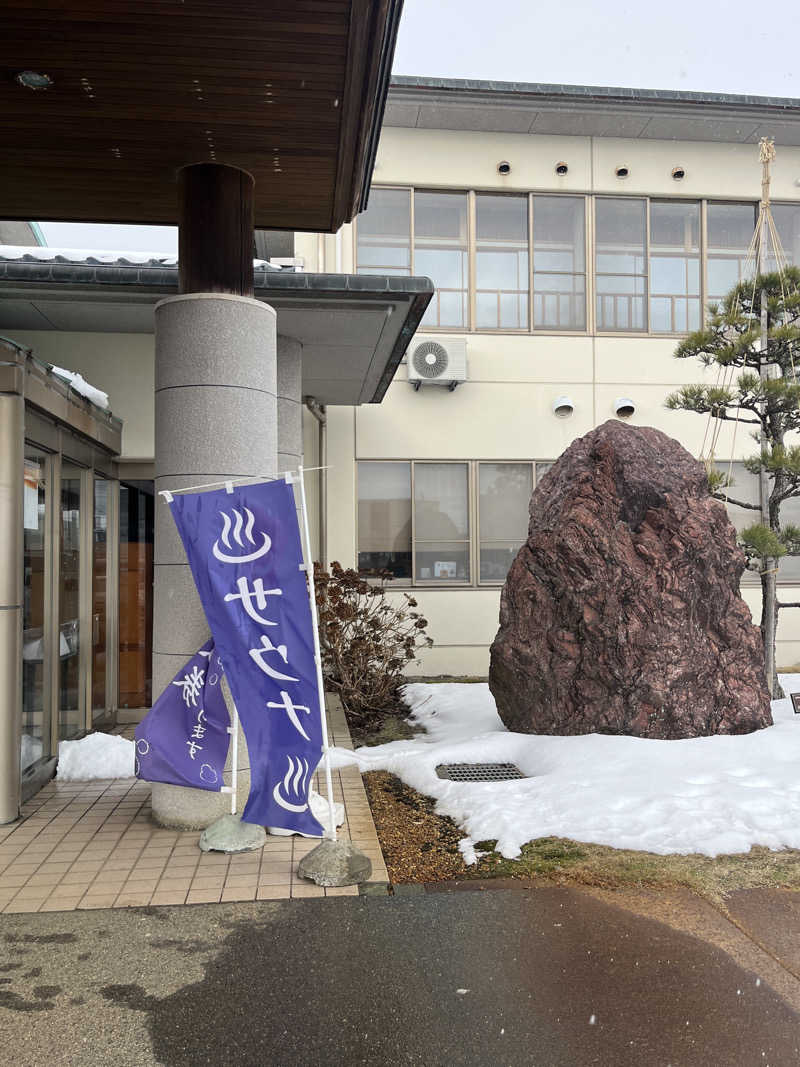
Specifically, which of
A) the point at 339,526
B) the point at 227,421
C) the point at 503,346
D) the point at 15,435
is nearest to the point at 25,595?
the point at 15,435

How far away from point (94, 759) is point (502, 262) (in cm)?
889

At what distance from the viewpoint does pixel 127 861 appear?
4.58m

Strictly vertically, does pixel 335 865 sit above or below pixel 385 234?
below

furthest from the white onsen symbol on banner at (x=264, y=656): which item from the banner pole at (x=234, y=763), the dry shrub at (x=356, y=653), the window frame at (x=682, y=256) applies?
the window frame at (x=682, y=256)

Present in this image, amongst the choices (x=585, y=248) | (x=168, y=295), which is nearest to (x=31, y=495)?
(x=168, y=295)

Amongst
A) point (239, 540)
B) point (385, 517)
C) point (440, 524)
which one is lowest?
point (239, 540)

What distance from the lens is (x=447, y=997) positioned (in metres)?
3.18

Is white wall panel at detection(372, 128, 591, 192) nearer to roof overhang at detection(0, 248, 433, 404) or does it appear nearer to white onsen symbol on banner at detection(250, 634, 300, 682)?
A: roof overhang at detection(0, 248, 433, 404)

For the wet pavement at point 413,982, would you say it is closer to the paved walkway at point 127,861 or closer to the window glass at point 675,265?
the paved walkway at point 127,861

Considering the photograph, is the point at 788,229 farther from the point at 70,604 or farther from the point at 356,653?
the point at 70,604

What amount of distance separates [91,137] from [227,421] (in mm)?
1777

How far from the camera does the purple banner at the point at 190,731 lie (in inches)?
184

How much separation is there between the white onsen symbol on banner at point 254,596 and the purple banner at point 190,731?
0.51m

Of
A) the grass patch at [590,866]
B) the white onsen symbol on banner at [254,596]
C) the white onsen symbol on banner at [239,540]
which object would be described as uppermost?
the white onsen symbol on banner at [239,540]
